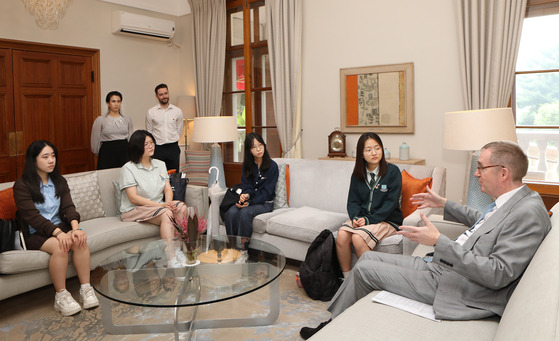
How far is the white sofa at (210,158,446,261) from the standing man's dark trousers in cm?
165

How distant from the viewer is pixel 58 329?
9.23 feet

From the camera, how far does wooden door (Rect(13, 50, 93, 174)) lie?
536cm

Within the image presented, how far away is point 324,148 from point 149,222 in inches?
101

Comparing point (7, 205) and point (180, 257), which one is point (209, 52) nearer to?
point (7, 205)

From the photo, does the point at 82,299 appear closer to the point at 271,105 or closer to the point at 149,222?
the point at 149,222

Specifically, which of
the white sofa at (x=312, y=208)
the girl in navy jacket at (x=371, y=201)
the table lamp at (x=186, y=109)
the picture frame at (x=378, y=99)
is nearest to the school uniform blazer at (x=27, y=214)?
the white sofa at (x=312, y=208)

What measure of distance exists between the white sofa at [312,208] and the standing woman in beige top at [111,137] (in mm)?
1749

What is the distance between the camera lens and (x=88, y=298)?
3135 millimetres

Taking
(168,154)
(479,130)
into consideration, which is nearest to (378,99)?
(479,130)

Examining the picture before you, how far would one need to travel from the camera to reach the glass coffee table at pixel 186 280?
234 cm

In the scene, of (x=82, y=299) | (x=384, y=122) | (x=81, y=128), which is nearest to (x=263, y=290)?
(x=82, y=299)

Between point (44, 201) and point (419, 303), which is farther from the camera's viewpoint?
point (44, 201)

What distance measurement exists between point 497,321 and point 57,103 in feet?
18.2

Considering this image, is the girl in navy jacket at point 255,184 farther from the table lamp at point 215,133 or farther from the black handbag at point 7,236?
the black handbag at point 7,236
